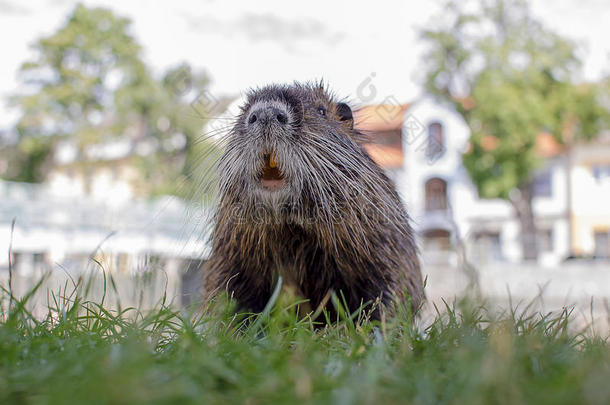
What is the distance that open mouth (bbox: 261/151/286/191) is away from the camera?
2496mm

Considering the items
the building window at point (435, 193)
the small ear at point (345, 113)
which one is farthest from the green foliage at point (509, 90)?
the small ear at point (345, 113)

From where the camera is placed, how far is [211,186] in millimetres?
2910

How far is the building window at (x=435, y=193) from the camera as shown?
3119 cm

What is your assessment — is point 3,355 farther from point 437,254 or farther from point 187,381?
point 437,254

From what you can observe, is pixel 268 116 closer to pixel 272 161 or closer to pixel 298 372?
pixel 272 161

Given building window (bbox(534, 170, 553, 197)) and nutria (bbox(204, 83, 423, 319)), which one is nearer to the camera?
nutria (bbox(204, 83, 423, 319))

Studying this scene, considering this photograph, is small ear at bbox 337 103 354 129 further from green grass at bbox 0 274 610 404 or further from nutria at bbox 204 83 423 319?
green grass at bbox 0 274 610 404

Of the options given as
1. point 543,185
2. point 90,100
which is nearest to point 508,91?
point 543,185

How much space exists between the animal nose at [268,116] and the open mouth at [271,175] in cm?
15

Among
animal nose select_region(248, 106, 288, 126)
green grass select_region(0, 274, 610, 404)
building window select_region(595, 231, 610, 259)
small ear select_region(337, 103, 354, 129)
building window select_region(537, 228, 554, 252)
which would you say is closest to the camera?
green grass select_region(0, 274, 610, 404)

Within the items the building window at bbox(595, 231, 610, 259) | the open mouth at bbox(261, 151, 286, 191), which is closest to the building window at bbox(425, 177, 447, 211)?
the building window at bbox(595, 231, 610, 259)

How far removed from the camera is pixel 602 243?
29.6 m

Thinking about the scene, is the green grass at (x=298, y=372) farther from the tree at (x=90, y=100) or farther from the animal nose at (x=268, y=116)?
the tree at (x=90, y=100)

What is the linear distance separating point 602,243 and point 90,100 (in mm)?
28713
